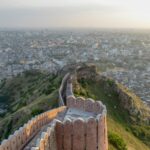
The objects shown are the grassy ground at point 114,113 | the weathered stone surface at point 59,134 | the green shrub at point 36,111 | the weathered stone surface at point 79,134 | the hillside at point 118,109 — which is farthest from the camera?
the hillside at point 118,109

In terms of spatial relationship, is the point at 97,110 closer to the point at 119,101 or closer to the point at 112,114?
the point at 112,114

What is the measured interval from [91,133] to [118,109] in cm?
3003

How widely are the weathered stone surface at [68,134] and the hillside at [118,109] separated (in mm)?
21040

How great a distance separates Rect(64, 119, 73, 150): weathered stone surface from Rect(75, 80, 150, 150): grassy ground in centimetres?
1971

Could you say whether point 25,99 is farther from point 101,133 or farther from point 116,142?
point 101,133

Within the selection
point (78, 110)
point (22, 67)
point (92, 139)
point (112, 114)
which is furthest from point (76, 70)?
point (22, 67)

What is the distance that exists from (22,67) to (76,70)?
10934 centimetres

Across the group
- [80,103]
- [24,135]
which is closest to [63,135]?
[24,135]

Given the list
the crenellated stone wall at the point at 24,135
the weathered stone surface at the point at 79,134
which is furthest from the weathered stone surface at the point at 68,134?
the crenellated stone wall at the point at 24,135

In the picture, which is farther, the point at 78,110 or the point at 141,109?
the point at 141,109

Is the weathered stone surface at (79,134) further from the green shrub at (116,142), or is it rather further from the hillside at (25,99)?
the hillside at (25,99)

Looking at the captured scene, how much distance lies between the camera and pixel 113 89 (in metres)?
50.2

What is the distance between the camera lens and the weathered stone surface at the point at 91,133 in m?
17.3

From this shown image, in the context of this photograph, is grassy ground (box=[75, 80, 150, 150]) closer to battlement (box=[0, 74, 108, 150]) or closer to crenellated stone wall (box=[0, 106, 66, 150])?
crenellated stone wall (box=[0, 106, 66, 150])
